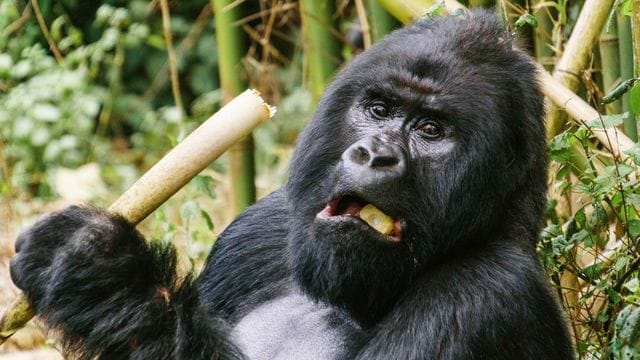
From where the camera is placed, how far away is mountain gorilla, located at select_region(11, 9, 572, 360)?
11.2 ft

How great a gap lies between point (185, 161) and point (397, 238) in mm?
709

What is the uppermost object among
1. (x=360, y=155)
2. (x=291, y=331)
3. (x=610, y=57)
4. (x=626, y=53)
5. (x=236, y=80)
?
(x=360, y=155)

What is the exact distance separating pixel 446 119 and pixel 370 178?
373 mm

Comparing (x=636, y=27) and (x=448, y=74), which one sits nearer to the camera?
(x=448, y=74)

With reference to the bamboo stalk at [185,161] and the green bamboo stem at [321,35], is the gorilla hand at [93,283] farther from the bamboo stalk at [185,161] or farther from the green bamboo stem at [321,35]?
the green bamboo stem at [321,35]

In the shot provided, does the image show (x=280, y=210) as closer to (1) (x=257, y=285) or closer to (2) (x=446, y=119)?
(1) (x=257, y=285)

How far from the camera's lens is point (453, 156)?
3.53m

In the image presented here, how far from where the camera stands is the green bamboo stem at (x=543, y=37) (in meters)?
5.12

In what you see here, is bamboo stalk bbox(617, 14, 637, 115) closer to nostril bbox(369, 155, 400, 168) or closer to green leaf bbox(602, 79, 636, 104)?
green leaf bbox(602, 79, 636, 104)

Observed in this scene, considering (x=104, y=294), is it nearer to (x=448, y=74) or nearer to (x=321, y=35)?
(x=448, y=74)

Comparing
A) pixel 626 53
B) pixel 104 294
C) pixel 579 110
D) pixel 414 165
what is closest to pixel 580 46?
pixel 626 53

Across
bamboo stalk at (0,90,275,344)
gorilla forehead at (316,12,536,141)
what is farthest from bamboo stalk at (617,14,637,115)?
bamboo stalk at (0,90,275,344)

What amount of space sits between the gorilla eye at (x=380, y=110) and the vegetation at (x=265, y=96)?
0.59 metres

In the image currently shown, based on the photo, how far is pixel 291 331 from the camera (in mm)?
3926
